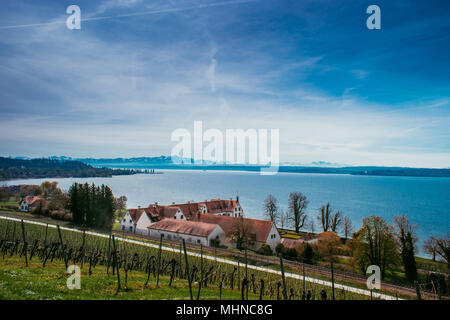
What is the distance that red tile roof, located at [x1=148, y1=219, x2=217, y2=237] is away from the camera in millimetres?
22958

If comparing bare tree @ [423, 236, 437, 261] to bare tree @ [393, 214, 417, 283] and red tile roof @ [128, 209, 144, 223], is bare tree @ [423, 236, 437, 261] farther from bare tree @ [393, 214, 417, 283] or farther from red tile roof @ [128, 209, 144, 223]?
red tile roof @ [128, 209, 144, 223]

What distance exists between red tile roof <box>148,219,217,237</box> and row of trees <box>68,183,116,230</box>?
8.51 m

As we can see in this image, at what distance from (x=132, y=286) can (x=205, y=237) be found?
1603 centimetres

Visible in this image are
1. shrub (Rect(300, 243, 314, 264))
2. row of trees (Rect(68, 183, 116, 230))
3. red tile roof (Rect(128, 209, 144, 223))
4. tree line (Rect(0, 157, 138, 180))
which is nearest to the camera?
shrub (Rect(300, 243, 314, 264))

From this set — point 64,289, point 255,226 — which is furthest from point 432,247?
Answer: point 64,289

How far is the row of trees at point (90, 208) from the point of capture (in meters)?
30.4

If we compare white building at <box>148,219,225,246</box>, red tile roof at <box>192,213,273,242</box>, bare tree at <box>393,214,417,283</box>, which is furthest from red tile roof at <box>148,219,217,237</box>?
bare tree at <box>393,214,417,283</box>

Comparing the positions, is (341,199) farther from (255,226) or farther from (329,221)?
(255,226)

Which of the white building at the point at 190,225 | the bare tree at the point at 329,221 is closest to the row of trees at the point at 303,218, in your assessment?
the bare tree at the point at 329,221

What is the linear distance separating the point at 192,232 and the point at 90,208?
14958 mm

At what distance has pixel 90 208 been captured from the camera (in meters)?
30.6
